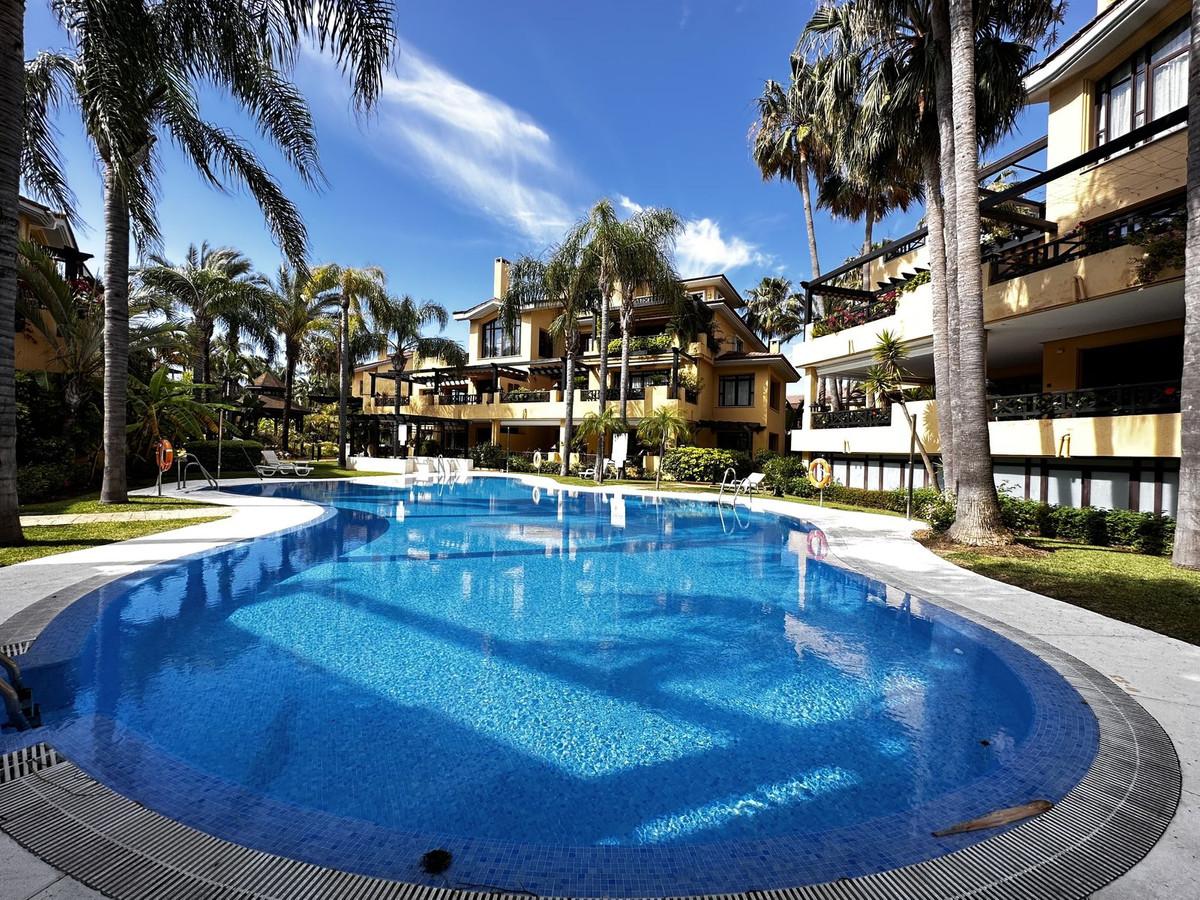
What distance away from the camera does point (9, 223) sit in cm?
815

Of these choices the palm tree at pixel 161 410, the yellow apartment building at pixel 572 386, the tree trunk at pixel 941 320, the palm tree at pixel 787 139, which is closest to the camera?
the tree trunk at pixel 941 320

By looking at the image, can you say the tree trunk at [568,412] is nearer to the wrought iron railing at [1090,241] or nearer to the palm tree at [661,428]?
the palm tree at [661,428]

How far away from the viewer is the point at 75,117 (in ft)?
35.0

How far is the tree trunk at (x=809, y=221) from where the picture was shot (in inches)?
958

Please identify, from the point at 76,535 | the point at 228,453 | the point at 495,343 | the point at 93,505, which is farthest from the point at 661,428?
the point at 228,453

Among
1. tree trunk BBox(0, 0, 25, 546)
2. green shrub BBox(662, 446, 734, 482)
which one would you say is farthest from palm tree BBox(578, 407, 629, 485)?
tree trunk BBox(0, 0, 25, 546)

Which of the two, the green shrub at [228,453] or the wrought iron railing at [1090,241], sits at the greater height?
the wrought iron railing at [1090,241]

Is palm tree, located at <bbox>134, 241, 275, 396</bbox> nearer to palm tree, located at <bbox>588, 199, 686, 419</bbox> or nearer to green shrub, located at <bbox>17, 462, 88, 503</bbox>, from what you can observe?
green shrub, located at <bbox>17, 462, 88, 503</bbox>

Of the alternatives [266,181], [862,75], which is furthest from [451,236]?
[862,75]

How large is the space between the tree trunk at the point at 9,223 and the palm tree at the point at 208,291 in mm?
18084


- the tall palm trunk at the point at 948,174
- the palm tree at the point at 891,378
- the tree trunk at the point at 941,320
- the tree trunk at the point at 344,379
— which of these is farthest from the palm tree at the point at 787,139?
the tree trunk at the point at 344,379

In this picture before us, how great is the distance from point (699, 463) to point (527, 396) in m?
12.5

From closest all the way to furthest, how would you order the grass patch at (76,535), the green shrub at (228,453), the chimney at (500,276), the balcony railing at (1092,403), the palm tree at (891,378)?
1. the grass patch at (76,535)
2. the balcony railing at (1092,403)
3. the palm tree at (891,378)
4. the green shrub at (228,453)
5. the chimney at (500,276)

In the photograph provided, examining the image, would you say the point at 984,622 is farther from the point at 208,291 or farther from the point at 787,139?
the point at 208,291
